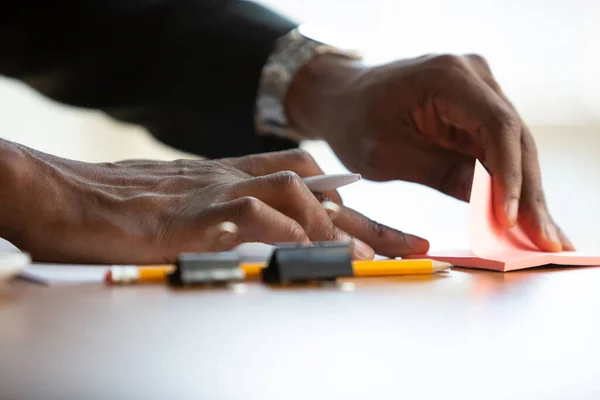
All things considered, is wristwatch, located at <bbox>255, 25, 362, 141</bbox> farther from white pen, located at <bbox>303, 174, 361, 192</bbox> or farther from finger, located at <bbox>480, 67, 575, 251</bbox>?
white pen, located at <bbox>303, 174, 361, 192</bbox>

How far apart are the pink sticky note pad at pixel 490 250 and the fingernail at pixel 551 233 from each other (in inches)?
0.7

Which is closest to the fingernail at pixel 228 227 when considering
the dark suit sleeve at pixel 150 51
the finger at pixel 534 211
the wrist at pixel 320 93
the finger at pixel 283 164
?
the finger at pixel 283 164

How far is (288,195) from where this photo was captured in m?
0.52

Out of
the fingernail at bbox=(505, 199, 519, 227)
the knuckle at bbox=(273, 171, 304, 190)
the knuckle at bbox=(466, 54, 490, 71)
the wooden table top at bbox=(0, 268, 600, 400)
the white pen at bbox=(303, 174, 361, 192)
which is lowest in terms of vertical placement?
the wooden table top at bbox=(0, 268, 600, 400)

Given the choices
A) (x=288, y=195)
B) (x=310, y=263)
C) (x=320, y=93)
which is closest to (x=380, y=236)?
(x=288, y=195)

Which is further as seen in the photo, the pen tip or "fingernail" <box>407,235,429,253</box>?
"fingernail" <box>407,235,429,253</box>

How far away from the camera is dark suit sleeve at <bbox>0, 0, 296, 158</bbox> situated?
1.22 metres

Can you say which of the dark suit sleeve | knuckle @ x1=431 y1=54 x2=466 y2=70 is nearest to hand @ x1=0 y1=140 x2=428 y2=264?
knuckle @ x1=431 y1=54 x2=466 y2=70

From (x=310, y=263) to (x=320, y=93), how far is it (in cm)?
76

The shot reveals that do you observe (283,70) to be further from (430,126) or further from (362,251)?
(362,251)

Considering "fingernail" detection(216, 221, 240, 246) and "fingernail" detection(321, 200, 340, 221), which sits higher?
"fingernail" detection(321, 200, 340, 221)

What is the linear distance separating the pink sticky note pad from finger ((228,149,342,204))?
0.47 feet

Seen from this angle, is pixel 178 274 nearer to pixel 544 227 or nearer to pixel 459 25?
pixel 544 227

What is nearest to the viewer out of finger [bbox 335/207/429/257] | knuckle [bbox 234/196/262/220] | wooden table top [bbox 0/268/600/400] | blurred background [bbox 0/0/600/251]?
wooden table top [bbox 0/268/600/400]
